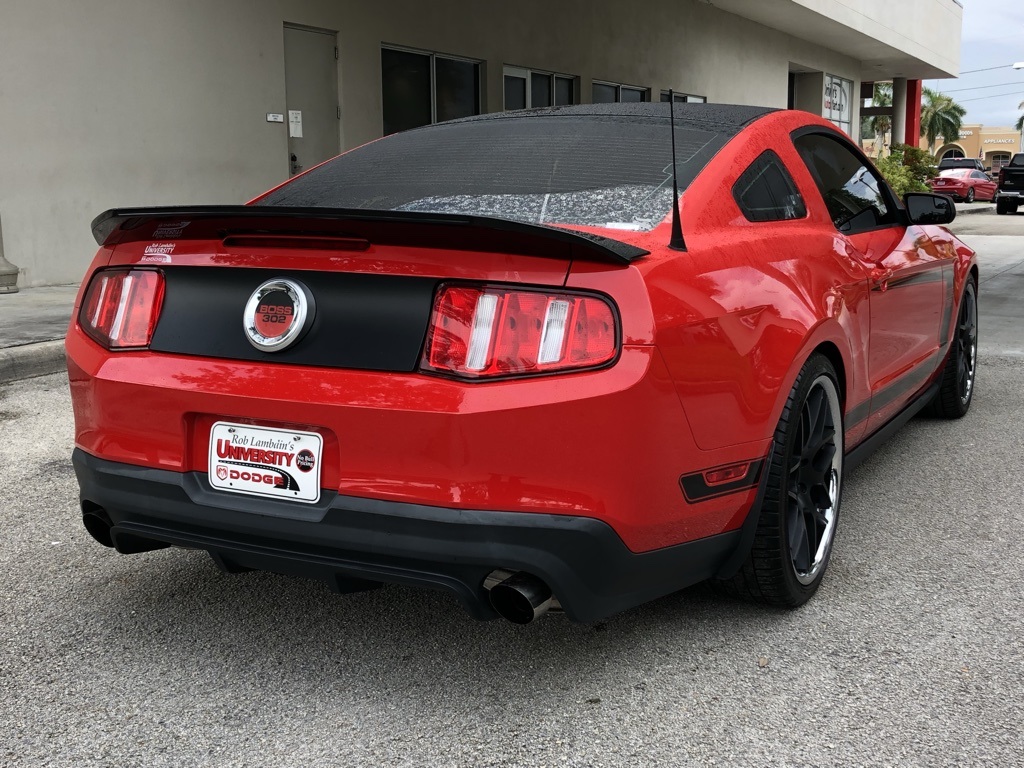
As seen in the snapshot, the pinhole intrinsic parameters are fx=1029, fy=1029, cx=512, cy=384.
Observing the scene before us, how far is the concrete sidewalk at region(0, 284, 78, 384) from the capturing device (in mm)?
6543

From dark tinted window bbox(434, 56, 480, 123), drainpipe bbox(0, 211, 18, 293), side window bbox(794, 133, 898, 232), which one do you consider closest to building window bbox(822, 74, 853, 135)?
dark tinted window bbox(434, 56, 480, 123)

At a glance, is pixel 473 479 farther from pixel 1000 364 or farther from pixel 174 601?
pixel 1000 364

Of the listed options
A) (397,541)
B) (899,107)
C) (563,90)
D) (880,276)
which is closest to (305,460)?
(397,541)

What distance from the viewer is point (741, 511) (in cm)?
257

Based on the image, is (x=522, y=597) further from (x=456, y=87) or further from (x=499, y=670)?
(x=456, y=87)

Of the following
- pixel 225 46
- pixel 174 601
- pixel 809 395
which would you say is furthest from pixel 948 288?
pixel 225 46

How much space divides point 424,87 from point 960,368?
36.6ft

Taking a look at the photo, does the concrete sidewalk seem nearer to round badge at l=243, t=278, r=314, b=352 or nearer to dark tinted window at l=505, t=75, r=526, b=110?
round badge at l=243, t=278, r=314, b=352

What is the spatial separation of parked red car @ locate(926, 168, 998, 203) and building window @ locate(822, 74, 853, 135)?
6.75 meters

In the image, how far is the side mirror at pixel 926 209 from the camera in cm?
412

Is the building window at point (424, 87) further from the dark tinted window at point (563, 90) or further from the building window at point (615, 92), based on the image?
the building window at point (615, 92)

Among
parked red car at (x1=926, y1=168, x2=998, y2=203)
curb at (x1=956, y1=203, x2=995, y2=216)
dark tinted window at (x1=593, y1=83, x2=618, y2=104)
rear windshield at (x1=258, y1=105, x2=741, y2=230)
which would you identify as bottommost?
curb at (x1=956, y1=203, x2=995, y2=216)

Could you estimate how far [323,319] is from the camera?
91.0 inches

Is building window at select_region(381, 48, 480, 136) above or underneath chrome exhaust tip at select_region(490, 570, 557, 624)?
above
